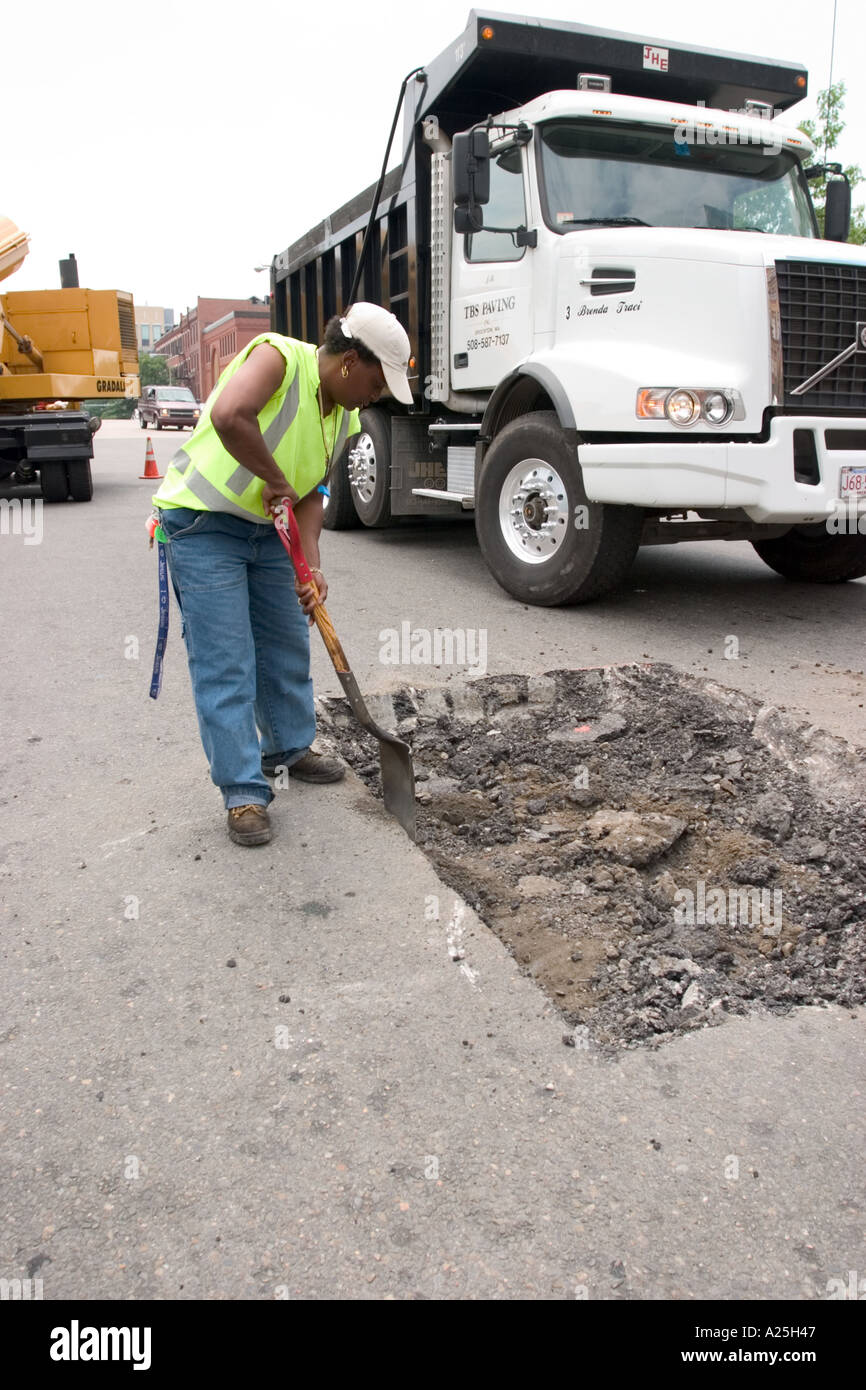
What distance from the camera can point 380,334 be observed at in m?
3.23

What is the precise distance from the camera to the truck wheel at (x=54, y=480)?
13.3 metres

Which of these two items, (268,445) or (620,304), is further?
(620,304)

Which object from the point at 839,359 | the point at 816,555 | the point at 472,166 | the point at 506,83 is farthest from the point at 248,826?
the point at 506,83

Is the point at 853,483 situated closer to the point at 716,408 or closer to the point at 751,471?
the point at 751,471

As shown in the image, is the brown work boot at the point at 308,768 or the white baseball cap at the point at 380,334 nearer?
the white baseball cap at the point at 380,334

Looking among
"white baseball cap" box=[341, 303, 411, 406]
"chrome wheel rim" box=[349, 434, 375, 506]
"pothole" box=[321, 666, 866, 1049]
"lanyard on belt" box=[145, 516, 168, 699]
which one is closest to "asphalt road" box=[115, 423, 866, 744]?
"pothole" box=[321, 666, 866, 1049]

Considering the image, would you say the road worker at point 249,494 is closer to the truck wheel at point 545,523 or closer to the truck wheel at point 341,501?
the truck wheel at point 545,523

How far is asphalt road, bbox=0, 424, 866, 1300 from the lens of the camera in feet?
5.94

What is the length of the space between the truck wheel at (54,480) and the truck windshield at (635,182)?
348 inches

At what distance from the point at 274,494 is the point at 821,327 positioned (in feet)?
12.2

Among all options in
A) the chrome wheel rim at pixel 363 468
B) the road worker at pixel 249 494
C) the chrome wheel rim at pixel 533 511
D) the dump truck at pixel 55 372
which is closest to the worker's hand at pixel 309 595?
the road worker at pixel 249 494

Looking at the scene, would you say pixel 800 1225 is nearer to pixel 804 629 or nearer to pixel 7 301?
pixel 804 629

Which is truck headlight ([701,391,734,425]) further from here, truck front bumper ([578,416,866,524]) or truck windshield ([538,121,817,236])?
truck windshield ([538,121,817,236])
